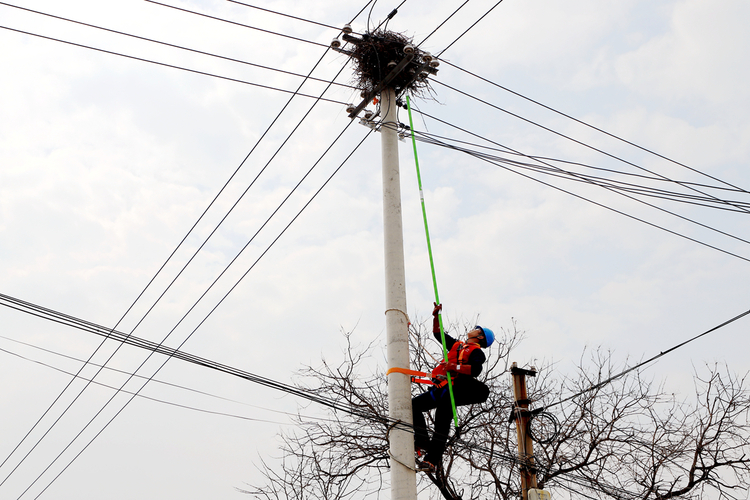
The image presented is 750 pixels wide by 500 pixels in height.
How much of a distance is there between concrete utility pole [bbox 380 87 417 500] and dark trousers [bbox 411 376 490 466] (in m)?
0.65

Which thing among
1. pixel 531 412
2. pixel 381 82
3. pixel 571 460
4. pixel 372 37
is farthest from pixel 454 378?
pixel 571 460

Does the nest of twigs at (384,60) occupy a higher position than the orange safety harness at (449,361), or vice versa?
the nest of twigs at (384,60)

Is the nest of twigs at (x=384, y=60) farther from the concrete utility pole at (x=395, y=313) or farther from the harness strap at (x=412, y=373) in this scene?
the harness strap at (x=412, y=373)

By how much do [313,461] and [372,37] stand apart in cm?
698

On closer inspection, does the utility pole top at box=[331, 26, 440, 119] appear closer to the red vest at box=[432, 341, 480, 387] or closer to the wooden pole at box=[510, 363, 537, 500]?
the red vest at box=[432, 341, 480, 387]

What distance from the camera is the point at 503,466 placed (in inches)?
405

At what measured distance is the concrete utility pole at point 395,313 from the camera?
5.45 meters

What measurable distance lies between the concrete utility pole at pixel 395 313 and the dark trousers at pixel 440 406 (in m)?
0.65

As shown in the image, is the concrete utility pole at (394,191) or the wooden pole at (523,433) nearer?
the concrete utility pole at (394,191)

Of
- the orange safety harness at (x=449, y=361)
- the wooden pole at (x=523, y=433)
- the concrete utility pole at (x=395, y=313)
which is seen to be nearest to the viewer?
the concrete utility pole at (x=395, y=313)

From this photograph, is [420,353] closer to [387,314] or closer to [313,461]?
[313,461]

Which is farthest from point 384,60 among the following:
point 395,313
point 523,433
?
point 523,433

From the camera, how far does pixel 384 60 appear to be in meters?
7.18

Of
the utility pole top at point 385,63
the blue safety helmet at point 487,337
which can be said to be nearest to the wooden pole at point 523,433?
the blue safety helmet at point 487,337
